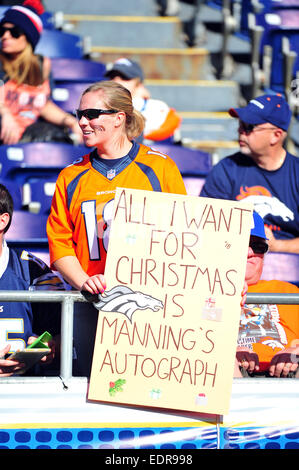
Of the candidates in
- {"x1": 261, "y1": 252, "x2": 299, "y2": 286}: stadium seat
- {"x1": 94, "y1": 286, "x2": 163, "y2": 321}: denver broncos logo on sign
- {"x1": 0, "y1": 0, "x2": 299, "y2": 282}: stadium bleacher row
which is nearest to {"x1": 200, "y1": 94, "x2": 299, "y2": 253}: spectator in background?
{"x1": 261, "y1": 252, "x2": 299, "y2": 286}: stadium seat

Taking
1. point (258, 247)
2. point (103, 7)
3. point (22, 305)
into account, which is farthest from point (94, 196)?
point (103, 7)

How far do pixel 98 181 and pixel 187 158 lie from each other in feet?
9.52

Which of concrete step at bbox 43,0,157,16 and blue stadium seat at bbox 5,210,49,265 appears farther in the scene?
concrete step at bbox 43,0,157,16

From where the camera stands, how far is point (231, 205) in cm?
357

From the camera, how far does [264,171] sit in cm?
539

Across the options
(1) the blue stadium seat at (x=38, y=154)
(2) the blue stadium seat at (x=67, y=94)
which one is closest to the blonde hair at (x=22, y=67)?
(2) the blue stadium seat at (x=67, y=94)

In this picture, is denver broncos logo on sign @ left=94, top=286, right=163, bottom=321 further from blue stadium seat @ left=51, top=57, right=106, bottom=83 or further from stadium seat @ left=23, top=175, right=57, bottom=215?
blue stadium seat @ left=51, top=57, right=106, bottom=83

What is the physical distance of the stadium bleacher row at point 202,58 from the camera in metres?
7.59

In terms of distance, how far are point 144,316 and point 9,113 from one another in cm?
346

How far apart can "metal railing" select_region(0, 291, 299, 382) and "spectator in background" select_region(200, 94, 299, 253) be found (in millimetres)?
1700

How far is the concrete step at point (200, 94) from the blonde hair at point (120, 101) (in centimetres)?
419

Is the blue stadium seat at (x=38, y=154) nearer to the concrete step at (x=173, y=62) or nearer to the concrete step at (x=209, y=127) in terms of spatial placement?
the concrete step at (x=209, y=127)

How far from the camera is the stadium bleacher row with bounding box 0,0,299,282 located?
24.9ft
